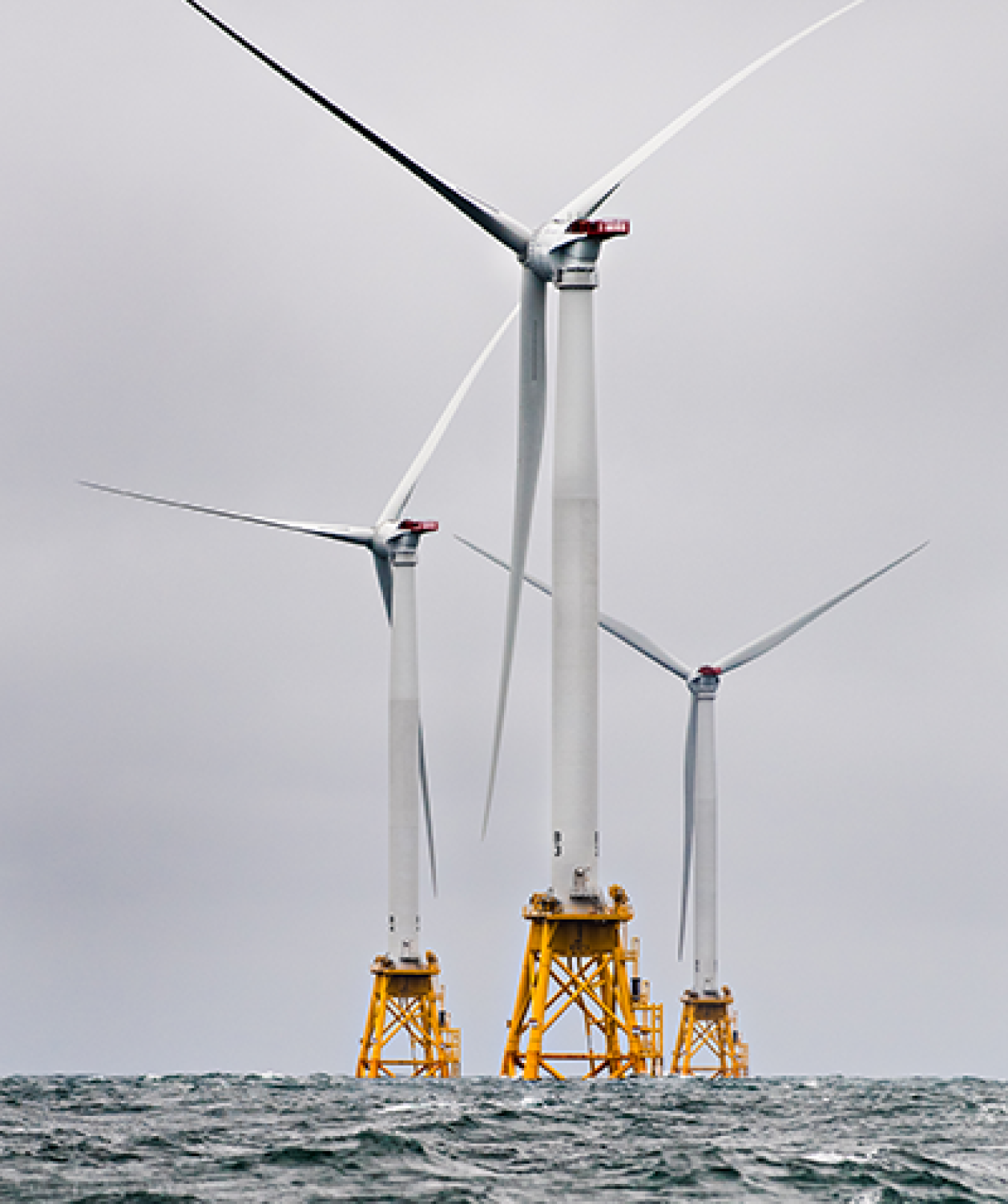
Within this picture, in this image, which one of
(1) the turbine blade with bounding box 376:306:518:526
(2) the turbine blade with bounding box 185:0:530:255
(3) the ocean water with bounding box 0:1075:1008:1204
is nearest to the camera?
(3) the ocean water with bounding box 0:1075:1008:1204

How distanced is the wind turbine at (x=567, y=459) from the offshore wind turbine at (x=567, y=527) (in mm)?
37

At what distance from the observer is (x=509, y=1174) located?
99.7 feet

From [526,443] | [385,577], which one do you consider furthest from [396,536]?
[526,443]

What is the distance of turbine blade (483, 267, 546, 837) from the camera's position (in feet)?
207

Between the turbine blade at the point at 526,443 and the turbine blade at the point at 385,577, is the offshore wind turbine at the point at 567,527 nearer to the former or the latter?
the turbine blade at the point at 526,443

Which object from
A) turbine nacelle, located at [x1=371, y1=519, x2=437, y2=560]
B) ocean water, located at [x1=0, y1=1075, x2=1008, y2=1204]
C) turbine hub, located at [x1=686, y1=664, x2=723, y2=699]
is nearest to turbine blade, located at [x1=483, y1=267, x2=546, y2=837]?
ocean water, located at [x1=0, y1=1075, x2=1008, y2=1204]

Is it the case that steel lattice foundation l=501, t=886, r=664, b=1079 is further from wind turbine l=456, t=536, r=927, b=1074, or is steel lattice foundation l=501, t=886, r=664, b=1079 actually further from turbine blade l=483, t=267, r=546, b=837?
wind turbine l=456, t=536, r=927, b=1074

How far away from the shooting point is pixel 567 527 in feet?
208

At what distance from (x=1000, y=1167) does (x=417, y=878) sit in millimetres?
81602

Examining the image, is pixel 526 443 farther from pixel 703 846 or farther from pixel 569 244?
pixel 703 846

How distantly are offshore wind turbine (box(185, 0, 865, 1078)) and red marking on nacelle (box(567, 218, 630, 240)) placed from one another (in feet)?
0.17

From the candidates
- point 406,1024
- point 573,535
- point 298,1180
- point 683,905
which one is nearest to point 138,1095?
point 573,535

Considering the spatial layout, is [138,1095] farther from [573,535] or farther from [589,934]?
[573,535]

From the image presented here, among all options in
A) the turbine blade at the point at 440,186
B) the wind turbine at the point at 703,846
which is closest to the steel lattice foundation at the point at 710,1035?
the wind turbine at the point at 703,846
